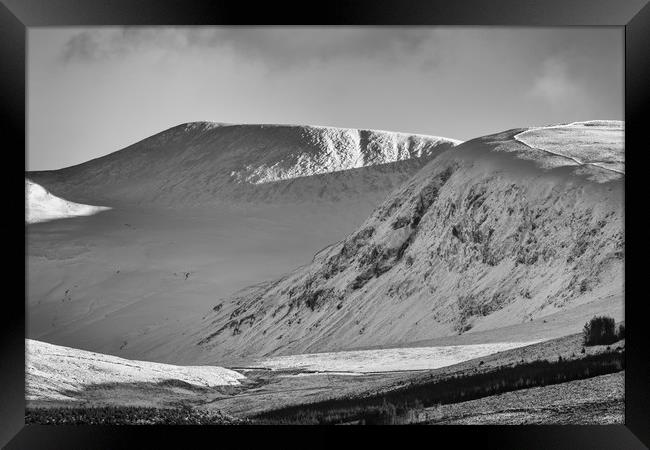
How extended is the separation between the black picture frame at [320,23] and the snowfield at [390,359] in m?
15.8

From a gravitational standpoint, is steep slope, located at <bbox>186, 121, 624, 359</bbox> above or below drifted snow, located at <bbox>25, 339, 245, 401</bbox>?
above

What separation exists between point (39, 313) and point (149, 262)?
18852mm

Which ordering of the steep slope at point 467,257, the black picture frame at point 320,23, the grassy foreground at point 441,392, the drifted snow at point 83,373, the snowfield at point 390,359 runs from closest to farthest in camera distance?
the black picture frame at point 320,23 → the grassy foreground at point 441,392 → the drifted snow at point 83,373 → the snowfield at point 390,359 → the steep slope at point 467,257

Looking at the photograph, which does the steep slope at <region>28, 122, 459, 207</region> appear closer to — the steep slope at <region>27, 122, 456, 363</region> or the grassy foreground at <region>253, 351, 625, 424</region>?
the steep slope at <region>27, 122, 456, 363</region>

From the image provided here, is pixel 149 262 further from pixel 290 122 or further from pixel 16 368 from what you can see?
pixel 290 122

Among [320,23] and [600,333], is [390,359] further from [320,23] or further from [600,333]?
[320,23]

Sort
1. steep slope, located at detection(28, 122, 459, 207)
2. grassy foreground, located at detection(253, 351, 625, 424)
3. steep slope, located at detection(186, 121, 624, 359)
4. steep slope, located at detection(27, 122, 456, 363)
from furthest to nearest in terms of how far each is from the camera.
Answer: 1. steep slope, located at detection(28, 122, 459, 207)
2. steep slope, located at detection(27, 122, 456, 363)
3. steep slope, located at detection(186, 121, 624, 359)
4. grassy foreground, located at detection(253, 351, 625, 424)

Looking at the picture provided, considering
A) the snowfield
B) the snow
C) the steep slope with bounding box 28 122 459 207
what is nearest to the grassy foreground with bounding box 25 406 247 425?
the snowfield

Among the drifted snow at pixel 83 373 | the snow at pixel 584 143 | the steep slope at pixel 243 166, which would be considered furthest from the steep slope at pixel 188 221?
the drifted snow at pixel 83 373

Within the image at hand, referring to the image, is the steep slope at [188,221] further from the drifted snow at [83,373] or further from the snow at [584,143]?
the drifted snow at [83,373]

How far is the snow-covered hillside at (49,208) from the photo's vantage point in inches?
4478

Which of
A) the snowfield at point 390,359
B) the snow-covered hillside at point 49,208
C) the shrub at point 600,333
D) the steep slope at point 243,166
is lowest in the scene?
the snowfield at point 390,359

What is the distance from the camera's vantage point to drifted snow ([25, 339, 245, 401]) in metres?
24.7

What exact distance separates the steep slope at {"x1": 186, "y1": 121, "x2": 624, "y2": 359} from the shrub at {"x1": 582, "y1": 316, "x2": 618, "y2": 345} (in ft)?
44.5
